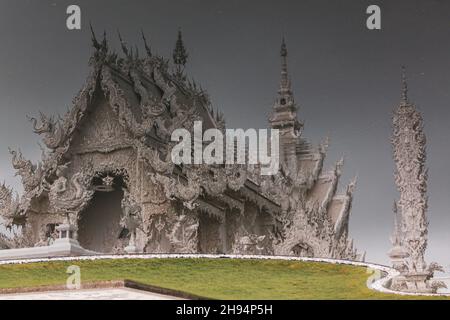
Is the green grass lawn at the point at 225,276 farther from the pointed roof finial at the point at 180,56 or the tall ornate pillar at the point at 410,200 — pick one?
the pointed roof finial at the point at 180,56

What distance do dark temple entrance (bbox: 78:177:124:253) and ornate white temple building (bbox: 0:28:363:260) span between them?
0.03 metres

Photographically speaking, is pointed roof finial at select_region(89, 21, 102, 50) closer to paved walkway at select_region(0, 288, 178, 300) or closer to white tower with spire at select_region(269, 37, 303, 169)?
paved walkway at select_region(0, 288, 178, 300)

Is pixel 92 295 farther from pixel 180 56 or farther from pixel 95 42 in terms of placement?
pixel 180 56

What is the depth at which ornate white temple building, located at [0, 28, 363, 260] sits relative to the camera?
22828mm

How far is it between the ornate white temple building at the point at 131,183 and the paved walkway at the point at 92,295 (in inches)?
287

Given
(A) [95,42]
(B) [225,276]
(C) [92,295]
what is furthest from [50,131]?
(C) [92,295]

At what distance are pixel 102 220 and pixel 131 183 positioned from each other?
7.12 feet

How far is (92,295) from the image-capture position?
12984mm

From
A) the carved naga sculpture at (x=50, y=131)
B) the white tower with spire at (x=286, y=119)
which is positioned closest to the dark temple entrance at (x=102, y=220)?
the carved naga sculpture at (x=50, y=131)

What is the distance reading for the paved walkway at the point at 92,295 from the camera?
41.5 ft

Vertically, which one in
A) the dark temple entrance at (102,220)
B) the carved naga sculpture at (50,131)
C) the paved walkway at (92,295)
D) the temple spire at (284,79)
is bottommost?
the paved walkway at (92,295)

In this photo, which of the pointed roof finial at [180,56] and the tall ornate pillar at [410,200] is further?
the pointed roof finial at [180,56]
